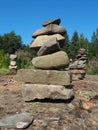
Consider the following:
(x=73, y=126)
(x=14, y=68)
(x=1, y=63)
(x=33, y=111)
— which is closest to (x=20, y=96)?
(x=33, y=111)

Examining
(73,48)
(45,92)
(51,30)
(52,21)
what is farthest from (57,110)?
(73,48)

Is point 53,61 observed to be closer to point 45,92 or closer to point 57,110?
point 45,92

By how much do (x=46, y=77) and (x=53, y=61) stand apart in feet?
1.20

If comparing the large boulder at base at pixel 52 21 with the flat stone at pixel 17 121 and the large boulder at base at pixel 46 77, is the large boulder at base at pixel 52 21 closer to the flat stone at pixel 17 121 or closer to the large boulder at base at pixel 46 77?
the large boulder at base at pixel 46 77

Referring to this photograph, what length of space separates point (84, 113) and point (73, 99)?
635mm

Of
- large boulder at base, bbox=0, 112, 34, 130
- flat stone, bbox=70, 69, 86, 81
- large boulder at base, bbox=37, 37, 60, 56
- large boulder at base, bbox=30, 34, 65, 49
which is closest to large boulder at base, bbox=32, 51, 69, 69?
large boulder at base, bbox=37, 37, 60, 56

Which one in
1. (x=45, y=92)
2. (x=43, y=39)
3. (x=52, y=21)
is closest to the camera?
(x=45, y=92)

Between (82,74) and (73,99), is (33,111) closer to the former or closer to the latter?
(73,99)

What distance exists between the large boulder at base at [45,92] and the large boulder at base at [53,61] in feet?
1.45

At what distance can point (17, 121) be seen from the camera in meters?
5.34

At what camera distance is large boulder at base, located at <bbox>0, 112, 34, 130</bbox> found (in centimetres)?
522

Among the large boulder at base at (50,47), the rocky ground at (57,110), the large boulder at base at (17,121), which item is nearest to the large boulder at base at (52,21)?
the large boulder at base at (50,47)

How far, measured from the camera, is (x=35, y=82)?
6.61 metres

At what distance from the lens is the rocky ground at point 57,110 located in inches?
217
